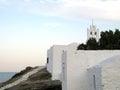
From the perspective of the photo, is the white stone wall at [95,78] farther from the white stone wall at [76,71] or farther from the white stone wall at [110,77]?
the white stone wall at [76,71]

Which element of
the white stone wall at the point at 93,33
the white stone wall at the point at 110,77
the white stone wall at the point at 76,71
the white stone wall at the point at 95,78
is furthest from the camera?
the white stone wall at the point at 93,33

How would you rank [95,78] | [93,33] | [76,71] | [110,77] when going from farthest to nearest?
[93,33] → [76,71] → [95,78] → [110,77]

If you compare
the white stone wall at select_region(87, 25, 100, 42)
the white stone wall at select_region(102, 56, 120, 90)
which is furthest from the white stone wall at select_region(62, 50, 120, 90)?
the white stone wall at select_region(87, 25, 100, 42)

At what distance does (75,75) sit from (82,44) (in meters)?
27.1

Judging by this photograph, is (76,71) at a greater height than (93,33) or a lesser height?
lesser

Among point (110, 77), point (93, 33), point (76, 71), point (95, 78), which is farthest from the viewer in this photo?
point (93, 33)

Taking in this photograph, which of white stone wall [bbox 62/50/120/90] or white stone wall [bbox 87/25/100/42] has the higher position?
white stone wall [bbox 87/25/100/42]

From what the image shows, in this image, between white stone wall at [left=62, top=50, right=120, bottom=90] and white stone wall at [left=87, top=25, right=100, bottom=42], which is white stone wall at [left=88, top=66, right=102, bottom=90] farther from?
white stone wall at [left=87, top=25, right=100, bottom=42]

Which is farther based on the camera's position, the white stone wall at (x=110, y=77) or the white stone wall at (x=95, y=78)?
the white stone wall at (x=95, y=78)

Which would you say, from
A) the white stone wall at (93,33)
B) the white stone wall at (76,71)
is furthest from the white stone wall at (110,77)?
the white stone wall at (93,33)

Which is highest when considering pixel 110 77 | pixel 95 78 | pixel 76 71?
pixel 76 71


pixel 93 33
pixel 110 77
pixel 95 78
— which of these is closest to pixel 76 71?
pixel 95 78

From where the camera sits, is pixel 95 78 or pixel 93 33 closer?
pixel 95 78

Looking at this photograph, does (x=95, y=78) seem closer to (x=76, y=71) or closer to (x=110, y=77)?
(x=110, y=77)
